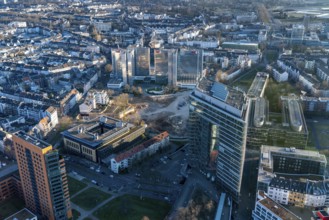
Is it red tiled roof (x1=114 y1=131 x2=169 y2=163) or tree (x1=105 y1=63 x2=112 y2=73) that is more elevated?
tree (x1=105 y1=63 x2=112 y2=73)

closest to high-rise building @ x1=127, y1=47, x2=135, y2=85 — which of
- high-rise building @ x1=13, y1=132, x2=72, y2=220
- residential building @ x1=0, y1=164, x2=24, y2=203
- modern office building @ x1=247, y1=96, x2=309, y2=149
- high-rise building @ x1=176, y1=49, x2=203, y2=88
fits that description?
high-rise building @ x1=176, y1=49, x2=203, y2=88

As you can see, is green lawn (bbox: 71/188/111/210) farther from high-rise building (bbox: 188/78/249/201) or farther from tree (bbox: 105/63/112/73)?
tree (bbox: 105/63/112/73)

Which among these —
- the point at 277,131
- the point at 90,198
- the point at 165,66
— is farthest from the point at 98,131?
the point at 165,66

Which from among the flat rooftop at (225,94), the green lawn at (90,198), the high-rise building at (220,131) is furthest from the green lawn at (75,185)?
the flat rooftop at (225,94)

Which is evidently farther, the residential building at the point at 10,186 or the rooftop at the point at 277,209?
the residential building at the point at 10,186

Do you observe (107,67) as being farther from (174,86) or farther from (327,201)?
(327,201)

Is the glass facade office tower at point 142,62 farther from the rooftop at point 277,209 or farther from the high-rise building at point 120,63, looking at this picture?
the rooftop at point 277,209
